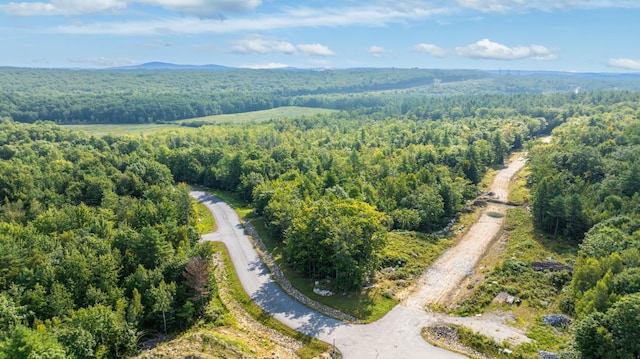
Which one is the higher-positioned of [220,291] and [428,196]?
[428,196]

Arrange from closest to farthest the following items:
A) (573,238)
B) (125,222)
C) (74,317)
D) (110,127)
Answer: (74,317) → (125,222) → (573,238) → (110,127)

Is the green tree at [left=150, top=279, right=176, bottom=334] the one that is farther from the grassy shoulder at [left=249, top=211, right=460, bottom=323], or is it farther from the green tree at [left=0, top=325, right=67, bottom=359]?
the grassy shoulder at [left=249, top=211, right=460, bottom=323]

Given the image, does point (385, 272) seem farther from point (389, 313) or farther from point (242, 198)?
point (242, 198)

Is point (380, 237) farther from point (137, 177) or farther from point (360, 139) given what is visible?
point (360, 139)

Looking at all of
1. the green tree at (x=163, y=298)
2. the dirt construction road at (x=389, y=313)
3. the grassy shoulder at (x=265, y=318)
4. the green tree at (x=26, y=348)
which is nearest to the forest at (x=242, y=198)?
the green tree at (x=26, y=348)

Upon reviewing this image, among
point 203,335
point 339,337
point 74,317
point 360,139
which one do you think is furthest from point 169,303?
point 360,139

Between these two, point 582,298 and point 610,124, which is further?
point 610,124

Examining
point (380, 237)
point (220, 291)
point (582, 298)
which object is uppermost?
point (380, 237)
